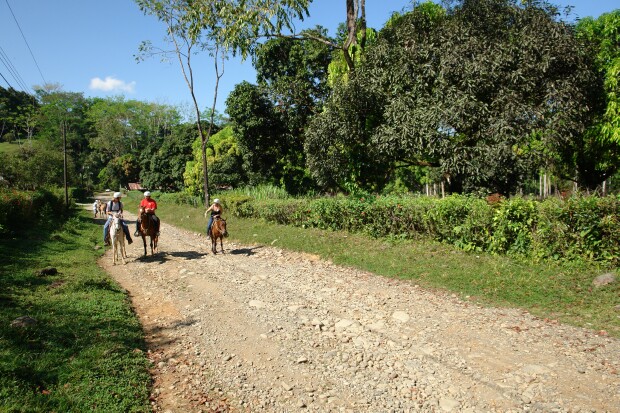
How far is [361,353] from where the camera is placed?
5.29 m

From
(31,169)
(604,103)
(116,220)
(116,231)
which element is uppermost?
(604,103)

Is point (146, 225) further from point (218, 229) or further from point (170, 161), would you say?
point (170, 161)

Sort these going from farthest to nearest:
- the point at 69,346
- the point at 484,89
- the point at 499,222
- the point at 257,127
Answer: the point at 257,127 → the point at 484,89 → the point at 499,222 → the point at 69,346

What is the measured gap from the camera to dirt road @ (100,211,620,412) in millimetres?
4176

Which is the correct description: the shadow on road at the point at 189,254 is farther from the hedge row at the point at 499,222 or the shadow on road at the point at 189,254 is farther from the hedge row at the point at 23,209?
the hedge row at the point at 23,209

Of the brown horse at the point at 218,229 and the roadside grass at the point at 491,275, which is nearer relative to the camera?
the roadside grass at the point at 491,275

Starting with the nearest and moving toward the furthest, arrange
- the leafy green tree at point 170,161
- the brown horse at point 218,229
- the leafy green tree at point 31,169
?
the brown horse at point 218,229
the leafy green tree at point 31,169
the leafy green tree at point 170,161

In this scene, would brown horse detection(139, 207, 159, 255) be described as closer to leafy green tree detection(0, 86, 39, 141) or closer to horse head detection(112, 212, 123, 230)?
horse head detection(112, 212, 123, 230)

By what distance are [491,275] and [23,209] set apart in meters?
17.4

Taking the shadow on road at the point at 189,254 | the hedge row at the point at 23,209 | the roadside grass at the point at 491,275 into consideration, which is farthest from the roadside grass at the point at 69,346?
the roadside grass at the point at 491,275


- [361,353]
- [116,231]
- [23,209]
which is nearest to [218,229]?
[116,231]

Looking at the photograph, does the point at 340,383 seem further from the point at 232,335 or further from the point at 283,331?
the point at 232,335

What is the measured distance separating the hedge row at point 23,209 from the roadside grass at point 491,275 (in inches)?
415

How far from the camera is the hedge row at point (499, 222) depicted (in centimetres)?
764
